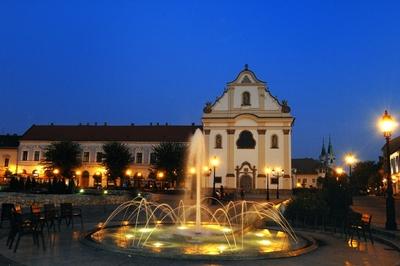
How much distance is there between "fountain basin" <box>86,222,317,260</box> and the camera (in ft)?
33.4

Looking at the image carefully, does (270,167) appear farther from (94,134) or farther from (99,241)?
(99,241)

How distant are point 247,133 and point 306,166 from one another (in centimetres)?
7706

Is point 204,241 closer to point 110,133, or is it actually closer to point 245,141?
point 245,141

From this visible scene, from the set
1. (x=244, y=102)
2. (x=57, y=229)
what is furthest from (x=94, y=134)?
(x=57, y=229)

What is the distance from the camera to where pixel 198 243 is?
1214cm

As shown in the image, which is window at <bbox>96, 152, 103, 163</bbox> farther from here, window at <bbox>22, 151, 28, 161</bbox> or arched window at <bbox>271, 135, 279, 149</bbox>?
arched window at <bbox>271, 135, 279, 149</bbox>

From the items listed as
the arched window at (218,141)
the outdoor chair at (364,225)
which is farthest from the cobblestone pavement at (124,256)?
the arched window at (218,141)

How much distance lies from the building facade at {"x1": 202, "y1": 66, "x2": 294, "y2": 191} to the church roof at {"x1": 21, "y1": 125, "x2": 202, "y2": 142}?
33.8 ft

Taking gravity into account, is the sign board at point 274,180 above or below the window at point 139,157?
below

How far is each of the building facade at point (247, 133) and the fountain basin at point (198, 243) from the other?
51150 mm

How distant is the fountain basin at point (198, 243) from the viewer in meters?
10.2

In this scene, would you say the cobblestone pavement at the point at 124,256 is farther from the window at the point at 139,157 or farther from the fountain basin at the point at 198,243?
the window at the point at 139,157

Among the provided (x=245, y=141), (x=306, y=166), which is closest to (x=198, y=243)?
(x=245, y=141)

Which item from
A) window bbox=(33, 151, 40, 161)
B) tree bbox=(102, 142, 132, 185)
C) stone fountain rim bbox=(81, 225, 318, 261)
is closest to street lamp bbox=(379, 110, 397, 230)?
stone fountain rim bbox=(81, 225, 318, 261)
